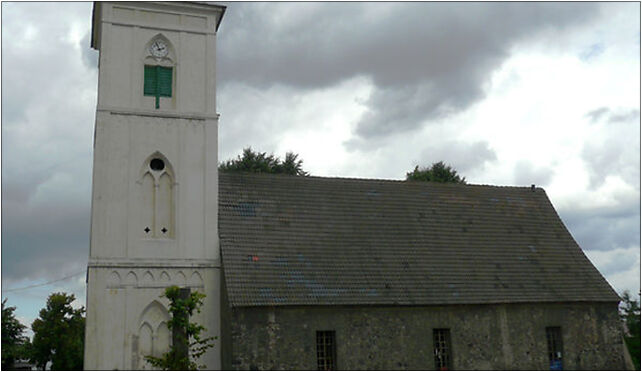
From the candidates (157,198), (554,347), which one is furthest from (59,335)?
(554,347)

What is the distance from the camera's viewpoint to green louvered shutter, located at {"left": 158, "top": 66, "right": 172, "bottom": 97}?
23906 mm

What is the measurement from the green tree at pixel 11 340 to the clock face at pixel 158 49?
26385 millimetres

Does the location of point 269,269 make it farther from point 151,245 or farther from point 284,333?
point 151,245

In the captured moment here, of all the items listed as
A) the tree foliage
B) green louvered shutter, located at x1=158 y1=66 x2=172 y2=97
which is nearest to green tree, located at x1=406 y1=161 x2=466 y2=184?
the tree foliage

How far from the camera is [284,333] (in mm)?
21359

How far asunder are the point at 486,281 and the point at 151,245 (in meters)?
12.7

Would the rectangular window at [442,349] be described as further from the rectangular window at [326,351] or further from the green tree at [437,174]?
the green tree at [437,174]

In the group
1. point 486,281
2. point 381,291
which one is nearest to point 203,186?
point 381,291

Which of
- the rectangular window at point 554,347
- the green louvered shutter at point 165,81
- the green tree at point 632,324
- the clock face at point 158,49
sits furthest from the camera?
the green tree at point 632,324

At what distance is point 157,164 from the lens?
23.3 metres

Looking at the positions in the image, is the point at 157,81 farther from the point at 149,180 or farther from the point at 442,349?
the point at 442,349

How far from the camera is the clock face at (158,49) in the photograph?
951 inches

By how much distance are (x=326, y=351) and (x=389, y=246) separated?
5.32 meters

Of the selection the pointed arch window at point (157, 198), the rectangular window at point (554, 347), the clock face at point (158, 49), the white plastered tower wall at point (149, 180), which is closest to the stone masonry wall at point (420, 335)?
the rectangular window at point (554, 347)
